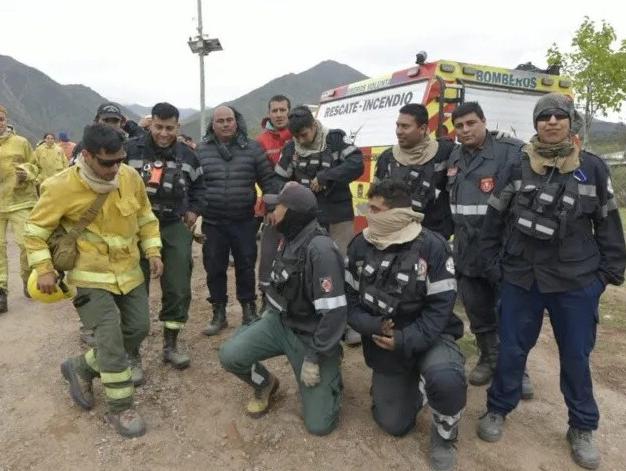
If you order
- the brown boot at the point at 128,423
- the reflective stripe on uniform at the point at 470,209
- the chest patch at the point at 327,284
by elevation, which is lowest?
the brown boot at the point at 128,423

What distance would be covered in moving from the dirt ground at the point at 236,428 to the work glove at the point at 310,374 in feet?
1.16

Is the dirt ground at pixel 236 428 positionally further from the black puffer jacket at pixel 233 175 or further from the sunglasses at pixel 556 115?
the sunglasses at pixel 556 115

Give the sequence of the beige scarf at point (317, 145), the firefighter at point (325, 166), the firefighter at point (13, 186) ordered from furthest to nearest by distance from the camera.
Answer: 1. the firefighter at point (13, 186)
2. the beige scarf at point (317, 145)
3. the firefighter at point (325, 166)

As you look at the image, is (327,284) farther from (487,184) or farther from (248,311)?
(248,311)

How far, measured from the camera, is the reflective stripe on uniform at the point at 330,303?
9.18 feet

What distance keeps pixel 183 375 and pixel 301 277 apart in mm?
1480

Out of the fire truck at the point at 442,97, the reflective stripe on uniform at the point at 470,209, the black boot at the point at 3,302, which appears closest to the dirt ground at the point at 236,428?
the black boot at the point at 3,302

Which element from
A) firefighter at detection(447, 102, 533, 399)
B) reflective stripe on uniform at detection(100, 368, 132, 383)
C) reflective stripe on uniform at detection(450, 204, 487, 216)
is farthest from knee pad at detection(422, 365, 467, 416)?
reflective stripe on uniform at detection(100, 368, 132, 383)

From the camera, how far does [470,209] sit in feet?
11.0

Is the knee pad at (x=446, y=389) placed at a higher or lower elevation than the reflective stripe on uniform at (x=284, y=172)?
lower

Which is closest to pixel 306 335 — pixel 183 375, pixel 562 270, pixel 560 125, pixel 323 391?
pixel 323 391

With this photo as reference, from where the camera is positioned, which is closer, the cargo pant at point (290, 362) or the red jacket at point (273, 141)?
the cargo pant at point (290, 362)

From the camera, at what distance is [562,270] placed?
2643mm

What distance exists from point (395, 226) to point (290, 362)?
1.13 m
